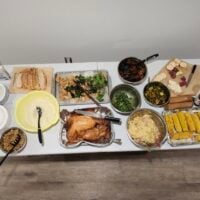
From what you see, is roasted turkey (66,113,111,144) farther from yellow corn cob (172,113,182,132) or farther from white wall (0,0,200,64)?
white wall (0,0,200,64)

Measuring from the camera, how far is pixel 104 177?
5.48 feet

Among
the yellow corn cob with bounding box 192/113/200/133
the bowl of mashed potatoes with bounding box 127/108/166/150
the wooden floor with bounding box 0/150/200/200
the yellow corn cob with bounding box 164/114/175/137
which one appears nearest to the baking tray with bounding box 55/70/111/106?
the bowl of mashed potatoes with bounding box 127/108/166/150

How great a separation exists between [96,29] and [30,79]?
1.47 feet

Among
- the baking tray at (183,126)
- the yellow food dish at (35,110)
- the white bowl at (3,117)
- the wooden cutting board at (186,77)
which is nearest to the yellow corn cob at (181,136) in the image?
the baking tray at (183,126)

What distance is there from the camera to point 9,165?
5.53 ft

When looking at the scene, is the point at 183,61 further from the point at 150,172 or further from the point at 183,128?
the point at 150,172

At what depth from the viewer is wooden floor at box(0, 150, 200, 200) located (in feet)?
5.32

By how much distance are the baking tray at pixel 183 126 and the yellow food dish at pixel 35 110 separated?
0.56 m

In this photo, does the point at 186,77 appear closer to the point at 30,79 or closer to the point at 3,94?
the point at 30,79

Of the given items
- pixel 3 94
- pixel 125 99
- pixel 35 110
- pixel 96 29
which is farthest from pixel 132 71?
pixel 3 94

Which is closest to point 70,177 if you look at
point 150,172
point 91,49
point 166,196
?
point 150,172

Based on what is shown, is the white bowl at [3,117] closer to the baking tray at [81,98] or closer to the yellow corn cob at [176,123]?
the baking tray at [81,98]

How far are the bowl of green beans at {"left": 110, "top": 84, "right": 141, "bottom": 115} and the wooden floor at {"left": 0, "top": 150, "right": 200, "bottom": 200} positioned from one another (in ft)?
1.90

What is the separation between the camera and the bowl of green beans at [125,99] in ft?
4.04
